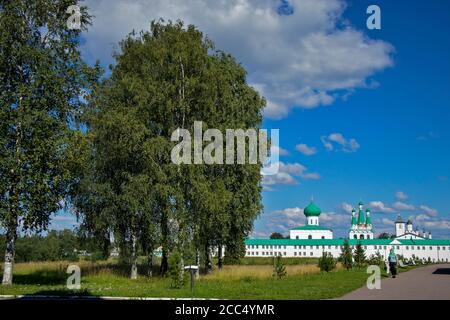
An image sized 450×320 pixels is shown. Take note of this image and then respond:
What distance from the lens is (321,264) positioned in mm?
31422

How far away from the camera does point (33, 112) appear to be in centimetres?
2081

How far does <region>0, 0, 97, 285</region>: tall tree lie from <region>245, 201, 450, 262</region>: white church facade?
6301 centimetres

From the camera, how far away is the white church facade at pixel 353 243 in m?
107

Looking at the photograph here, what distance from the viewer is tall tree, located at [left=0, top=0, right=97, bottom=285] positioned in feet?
67.4

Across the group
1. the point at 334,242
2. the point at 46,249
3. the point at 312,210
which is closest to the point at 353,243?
the point at 334,242

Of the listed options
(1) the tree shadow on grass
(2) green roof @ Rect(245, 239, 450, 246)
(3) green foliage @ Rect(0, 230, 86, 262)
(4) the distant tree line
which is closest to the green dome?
(2) green roof @ Rect(245, 239, 450, 246)

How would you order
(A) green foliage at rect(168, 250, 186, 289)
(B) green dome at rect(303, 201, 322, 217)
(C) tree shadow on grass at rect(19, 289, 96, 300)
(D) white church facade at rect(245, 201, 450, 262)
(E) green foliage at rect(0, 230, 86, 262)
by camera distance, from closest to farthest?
(C) tree shadow on grass at rect(19, 289, 96, 300)
(A) green foliage at rect(168, 250, 186, 289)
(E) green foliage at rect(0, 230, 86, 262)
(D) white church facade at rect(245, 201, 450, 262)
(B) green dome at rect(303, 201, 322, 217)

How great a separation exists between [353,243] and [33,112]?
4046 inches

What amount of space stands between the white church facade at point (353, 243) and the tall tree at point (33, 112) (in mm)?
63013

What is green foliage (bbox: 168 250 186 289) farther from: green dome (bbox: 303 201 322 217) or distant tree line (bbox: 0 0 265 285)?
green dome (bbox: 303 201 322 217)

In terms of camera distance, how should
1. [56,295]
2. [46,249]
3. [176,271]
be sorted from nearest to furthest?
[56,295]
[176,271]
[46,249]

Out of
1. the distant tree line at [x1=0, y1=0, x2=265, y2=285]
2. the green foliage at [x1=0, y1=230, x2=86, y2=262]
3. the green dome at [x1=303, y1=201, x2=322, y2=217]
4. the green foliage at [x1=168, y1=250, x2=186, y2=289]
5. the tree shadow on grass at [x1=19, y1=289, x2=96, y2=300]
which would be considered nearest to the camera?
the tree shadow on grass at [x1=19, y1=289, x2=96, y2=300]

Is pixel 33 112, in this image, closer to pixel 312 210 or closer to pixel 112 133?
pixel 112 133
